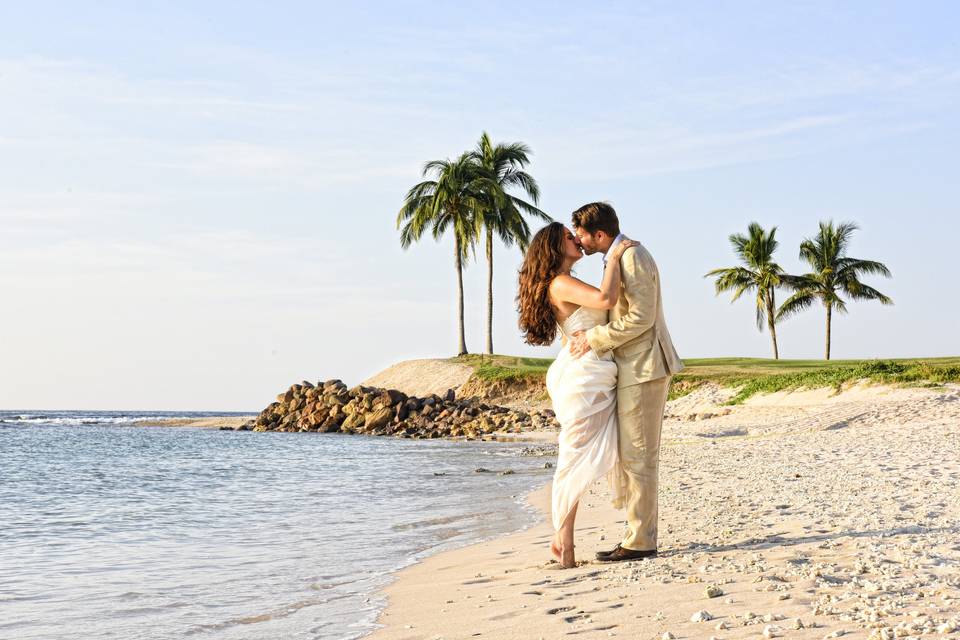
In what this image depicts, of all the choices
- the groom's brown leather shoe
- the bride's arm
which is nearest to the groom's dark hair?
the bride's arm

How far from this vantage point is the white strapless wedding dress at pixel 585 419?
18.6ft

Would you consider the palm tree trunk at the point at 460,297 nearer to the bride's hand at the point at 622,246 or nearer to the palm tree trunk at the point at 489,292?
the palm tree trunk at the point at 489,292

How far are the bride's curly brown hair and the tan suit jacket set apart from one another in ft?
0.99

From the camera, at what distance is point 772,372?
103 ft

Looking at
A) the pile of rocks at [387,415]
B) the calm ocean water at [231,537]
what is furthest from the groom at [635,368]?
the pile of rocks at [387,415]

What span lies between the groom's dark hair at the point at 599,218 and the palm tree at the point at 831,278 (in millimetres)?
40519

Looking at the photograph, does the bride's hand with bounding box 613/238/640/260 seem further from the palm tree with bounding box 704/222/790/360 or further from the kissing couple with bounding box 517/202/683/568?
the palm tree with bounding box 704/222/790/360

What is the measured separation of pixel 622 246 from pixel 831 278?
41976 mm

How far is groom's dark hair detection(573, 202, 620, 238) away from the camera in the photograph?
5602mm

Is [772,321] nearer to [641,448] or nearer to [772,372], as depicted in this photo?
[772,372]

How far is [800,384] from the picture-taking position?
24.6 meters

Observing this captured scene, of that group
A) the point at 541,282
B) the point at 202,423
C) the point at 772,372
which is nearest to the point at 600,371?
the point at 541,282

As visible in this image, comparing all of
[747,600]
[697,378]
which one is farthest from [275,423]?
[747,600]

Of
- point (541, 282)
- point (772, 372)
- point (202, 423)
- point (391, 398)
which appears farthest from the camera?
point (202, 423)
